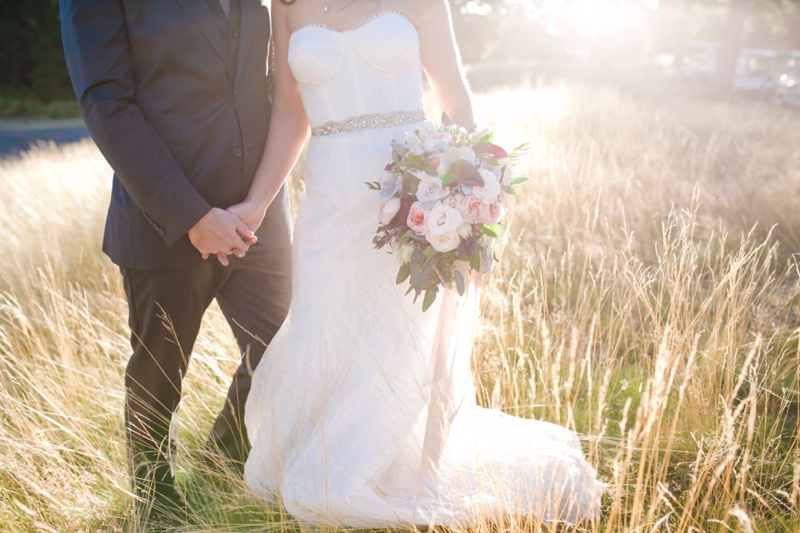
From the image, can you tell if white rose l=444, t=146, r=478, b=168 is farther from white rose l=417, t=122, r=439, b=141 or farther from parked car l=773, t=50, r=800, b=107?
parked car l=773, t=50, r=800, b=107

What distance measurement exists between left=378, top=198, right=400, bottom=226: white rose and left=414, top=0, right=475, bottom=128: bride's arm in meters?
0.62

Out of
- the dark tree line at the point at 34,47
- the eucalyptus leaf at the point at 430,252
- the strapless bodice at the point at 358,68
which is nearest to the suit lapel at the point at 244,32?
the strapless bodice at the point at 358,68

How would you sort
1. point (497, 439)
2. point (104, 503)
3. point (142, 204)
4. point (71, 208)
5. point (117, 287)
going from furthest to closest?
1. point (71, 208)
2. point (117, 287)
3. point (497, 439)
4. point (104, 503)
5. point (142, 204)

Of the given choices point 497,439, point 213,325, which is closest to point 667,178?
point 497,439

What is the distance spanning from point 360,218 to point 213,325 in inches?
64.8

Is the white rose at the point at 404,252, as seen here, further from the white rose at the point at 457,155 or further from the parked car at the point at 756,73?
the parked car at the point at 756,73

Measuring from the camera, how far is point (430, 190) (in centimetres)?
192

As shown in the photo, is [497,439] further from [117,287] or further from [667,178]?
[667,178]

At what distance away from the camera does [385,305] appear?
2.31 meters

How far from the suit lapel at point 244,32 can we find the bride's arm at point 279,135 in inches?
8.5

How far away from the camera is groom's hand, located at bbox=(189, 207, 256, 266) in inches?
81.0

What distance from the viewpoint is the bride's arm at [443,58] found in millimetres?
2328

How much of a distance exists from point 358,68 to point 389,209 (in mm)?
716

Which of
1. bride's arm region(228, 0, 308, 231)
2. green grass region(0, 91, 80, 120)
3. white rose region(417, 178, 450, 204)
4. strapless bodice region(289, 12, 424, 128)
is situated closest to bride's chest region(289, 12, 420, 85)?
strapless bodice region(289, 12, 424, 128)
